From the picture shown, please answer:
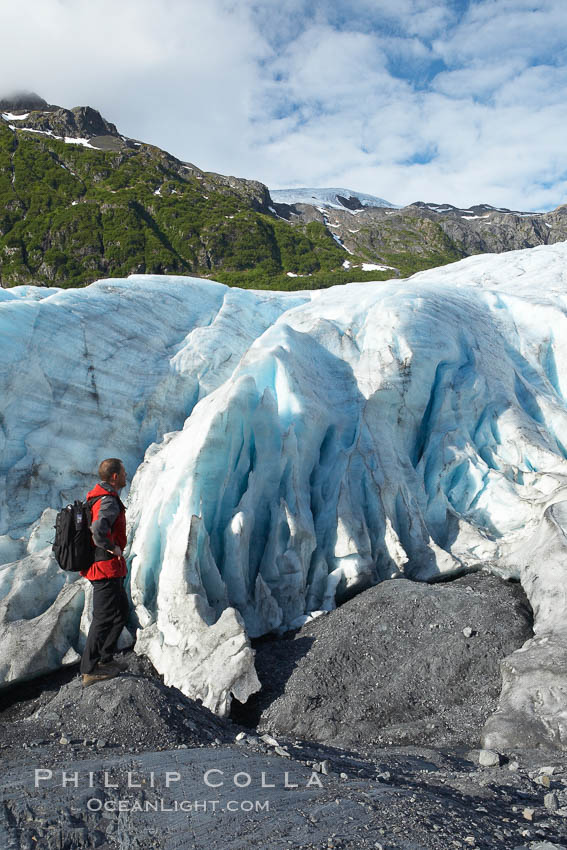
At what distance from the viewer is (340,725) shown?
20.2 feet

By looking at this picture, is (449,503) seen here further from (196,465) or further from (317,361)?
(196,465)

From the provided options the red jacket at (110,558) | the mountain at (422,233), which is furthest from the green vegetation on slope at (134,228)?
the red jacket at (110,558)

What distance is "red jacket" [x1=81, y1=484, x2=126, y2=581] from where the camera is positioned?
5.68m

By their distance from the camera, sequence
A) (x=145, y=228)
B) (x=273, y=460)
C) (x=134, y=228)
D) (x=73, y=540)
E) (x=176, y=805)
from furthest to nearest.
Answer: (x=145, y=228), (x=134, y=228), (x=273, y=460), (x=73, y=540), (x=176, y=805)

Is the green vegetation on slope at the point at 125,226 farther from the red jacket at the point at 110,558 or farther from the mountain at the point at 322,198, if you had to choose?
the mountain at the point at 322,198

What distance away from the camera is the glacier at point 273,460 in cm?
739

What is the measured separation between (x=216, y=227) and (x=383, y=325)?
4416cm

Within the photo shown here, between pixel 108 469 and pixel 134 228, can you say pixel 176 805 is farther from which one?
pixel 134 228

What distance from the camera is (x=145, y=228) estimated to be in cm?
5103

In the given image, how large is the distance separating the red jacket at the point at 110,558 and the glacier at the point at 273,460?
5.74 ft

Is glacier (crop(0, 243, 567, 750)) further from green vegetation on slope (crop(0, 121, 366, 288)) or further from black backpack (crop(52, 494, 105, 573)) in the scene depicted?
green vegetation on slope (crop(0, 121, 366, 288))

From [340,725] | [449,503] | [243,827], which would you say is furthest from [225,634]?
[449,503]

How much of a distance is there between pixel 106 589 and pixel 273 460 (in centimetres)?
426

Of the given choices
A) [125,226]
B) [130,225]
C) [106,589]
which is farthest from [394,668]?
[130,225]
